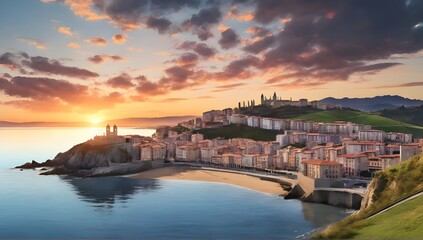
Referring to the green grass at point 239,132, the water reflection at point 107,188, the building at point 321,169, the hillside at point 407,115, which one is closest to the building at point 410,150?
the building at point 321,169

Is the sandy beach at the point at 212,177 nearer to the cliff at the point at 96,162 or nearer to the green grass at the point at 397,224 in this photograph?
the cliff at the point at 96,162

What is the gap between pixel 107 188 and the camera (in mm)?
55594

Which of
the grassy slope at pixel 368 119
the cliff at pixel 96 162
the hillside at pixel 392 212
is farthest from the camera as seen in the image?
the grassy slope at pixel 368 119

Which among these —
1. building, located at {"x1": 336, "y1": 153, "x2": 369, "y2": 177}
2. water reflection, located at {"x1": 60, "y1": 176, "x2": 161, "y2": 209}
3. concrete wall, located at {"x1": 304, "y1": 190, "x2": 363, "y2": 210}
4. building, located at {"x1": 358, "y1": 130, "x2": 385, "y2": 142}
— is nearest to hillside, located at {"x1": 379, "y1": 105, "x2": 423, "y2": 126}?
building, located at {"x1": 358, "y1": 130, "x2": 385, "y2": 142}

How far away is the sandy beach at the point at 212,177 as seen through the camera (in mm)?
53250

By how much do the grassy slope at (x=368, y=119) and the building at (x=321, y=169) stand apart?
2656 inches

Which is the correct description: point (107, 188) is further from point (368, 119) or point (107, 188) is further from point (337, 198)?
point (368, 119)

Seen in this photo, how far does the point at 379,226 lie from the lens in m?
16.5

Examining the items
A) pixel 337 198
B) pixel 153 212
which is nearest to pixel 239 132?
pixel 337 198

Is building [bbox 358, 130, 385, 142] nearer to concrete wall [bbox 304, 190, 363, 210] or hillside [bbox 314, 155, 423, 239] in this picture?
concrete wall [bbox 304, 190, 363, 210]

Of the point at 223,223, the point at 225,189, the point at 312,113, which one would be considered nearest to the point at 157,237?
the point at 223,223

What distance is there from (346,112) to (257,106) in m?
37.1

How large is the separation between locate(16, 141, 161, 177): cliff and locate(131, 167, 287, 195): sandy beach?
403 centimetres

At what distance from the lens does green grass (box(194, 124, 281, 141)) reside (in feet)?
378
